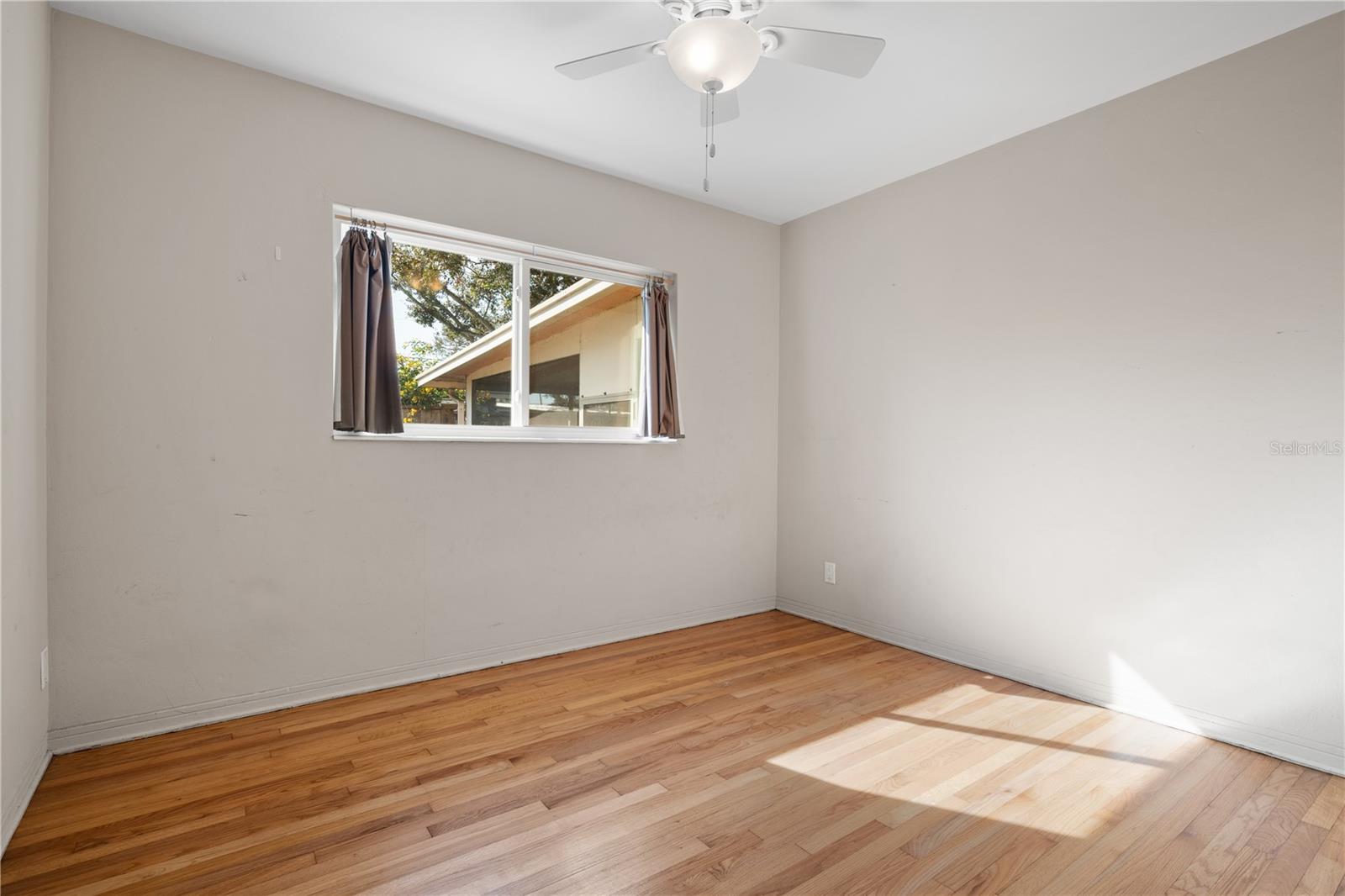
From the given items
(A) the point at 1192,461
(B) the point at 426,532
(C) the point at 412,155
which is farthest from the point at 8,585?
(A) the point at 1192,461

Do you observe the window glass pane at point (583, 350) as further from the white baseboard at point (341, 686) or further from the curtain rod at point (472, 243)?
the white baseboard at point (341, 686)

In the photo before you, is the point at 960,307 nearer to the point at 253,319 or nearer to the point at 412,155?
the point at 412,155

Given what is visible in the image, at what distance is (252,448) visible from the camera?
2754 mm

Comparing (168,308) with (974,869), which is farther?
(168,308)

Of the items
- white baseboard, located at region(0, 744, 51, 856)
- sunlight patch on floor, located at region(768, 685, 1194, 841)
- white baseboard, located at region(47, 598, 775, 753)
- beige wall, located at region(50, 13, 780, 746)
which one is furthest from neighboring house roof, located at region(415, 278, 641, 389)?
sunlight patch on floor, located at region(768, 685, 1194, 841)

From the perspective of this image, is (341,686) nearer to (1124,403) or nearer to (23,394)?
(23,394)

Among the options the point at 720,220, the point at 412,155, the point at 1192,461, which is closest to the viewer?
the point at 1192,461

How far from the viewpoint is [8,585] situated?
6.25 ft

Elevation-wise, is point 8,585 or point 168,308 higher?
point 168,308

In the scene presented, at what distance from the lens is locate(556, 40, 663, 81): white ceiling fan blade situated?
2.22m

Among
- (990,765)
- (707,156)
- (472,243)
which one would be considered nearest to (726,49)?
(707,156)

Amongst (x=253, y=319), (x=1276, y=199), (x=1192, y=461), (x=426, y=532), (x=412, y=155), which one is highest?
(x=412, y=155)

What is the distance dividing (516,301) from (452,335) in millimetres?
400

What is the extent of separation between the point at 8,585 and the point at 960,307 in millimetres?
3977
